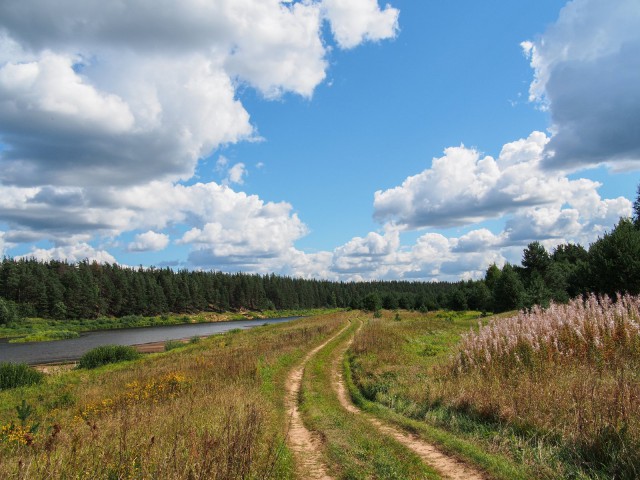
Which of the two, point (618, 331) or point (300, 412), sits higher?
point (618, 331)

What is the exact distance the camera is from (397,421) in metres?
9.80

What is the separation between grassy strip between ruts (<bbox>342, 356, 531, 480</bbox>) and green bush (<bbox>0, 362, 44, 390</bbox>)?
22.2 m

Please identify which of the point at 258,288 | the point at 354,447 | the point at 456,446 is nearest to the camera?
the point at 456,446

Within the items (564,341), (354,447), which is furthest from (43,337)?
(564,341)

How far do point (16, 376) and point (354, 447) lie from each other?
24.5 metres

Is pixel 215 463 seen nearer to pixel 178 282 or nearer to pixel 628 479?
pixel 628 479

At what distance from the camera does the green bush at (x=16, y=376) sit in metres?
23.5

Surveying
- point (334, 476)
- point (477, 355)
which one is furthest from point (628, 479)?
point (477, 355)

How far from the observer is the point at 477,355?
41.7 feet

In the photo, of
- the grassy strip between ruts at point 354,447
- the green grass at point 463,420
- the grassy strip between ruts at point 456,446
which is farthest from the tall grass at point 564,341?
the grassy strip between ruts at point 354,447

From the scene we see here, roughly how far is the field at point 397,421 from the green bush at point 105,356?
14.3m

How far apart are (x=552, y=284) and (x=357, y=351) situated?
3918 centimetres

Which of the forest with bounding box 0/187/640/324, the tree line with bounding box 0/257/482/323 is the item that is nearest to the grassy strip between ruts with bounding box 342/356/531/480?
the forest with bounding box 0/187/640/324

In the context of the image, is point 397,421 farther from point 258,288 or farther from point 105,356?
point 258,288
